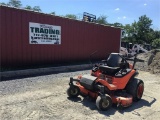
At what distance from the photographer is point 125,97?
6.08 meters

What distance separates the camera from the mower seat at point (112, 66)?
6.38 meters

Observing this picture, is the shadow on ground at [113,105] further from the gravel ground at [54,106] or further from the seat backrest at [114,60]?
A: the seat backrest at [114,60]

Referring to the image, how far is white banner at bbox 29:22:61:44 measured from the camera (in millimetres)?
11391

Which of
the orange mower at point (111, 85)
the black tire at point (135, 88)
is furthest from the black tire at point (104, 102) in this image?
the black tire at point (135, 88)

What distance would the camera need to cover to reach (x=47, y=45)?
12.2 metres

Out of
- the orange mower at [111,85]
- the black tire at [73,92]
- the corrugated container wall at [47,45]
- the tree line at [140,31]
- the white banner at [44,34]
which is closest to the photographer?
the orange mower at [111,85]

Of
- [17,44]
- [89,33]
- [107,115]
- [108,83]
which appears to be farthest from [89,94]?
[89,33]

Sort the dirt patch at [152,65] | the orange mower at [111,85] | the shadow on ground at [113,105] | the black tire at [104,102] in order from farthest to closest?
1. the dirt patch at [152,65]
2. the orange mower at [111,85]
3. the shadow on ground at [113,105]
4. the black tire at [104,102]

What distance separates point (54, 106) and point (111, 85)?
5.40 feet

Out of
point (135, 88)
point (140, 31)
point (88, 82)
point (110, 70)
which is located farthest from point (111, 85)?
point (140, 31)

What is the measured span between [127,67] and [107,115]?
1.99m

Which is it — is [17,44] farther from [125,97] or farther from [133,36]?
[133,36]

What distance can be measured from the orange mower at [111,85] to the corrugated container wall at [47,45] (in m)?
5.31

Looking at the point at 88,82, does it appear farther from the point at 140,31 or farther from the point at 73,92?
the point at 140,31
